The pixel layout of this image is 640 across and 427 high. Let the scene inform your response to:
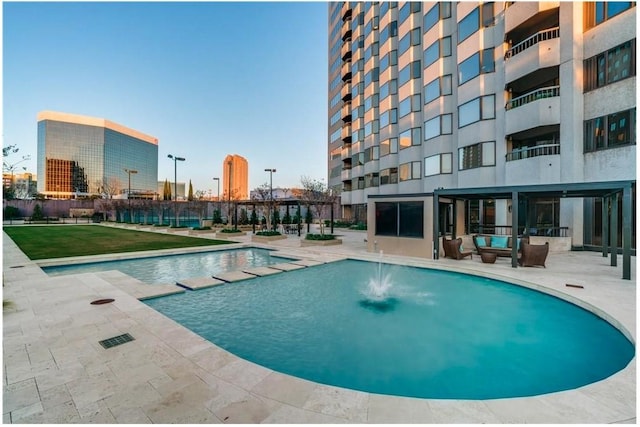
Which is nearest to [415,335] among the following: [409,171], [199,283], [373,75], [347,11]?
[199,283]

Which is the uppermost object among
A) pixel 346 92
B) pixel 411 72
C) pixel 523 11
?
pixel 346 92

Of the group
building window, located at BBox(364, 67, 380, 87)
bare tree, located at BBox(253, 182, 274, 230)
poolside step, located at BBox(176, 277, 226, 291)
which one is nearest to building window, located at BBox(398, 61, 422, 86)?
A: building window, located at BBox(364, 67, 380, 87)

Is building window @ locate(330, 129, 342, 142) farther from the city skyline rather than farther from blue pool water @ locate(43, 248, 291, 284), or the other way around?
blue pool water @ locate(43, 248, 291, 284)

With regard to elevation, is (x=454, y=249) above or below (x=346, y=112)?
below

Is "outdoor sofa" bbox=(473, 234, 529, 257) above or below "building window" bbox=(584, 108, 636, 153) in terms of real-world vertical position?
below

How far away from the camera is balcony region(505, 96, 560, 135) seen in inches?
585

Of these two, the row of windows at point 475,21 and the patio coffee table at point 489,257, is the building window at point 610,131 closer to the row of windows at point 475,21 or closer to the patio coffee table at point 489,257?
the patio coffee table at point 489,257

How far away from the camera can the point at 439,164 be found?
22.1m

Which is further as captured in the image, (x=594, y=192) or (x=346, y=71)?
(x=346, y=71)

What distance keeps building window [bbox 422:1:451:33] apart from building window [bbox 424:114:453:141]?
7.58 meters

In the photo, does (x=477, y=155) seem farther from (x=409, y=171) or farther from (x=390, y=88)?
(x=390, y=88)

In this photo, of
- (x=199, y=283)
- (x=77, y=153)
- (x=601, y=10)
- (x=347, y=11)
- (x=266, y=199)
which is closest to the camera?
(x=199, y=283)

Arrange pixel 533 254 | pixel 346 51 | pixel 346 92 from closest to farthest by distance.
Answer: pixel 533 254 < pixel 346 51 < pixel 346 92

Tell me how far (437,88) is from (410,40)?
6.81 m
